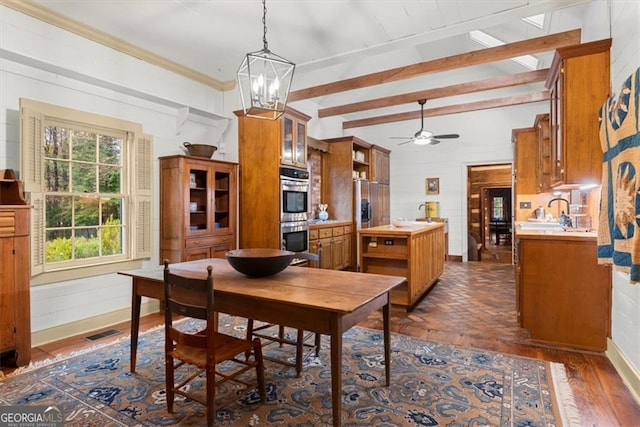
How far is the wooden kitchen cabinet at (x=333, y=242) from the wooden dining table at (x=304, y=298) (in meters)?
2.70

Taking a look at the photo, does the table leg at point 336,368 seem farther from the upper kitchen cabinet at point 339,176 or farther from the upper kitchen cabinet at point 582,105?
the upper kitchen cabinet at point 339,176

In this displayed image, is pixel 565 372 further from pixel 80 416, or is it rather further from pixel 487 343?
pixel 80 416

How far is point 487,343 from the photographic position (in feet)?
10.1

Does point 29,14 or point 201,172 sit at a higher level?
point 29,14

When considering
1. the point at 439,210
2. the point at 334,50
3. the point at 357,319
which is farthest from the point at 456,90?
the point at 357,319

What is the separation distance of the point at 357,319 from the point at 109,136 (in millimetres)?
3437

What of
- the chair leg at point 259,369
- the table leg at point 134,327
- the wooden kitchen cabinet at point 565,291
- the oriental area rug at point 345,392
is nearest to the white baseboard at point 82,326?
the oriental area rug at point 345,392

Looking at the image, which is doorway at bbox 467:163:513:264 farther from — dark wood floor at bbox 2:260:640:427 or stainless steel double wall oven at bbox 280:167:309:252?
stainless steel double wall oven at bbox 280:167:309:252

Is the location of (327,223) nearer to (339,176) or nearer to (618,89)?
(339,176)

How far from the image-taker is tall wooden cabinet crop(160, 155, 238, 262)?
13.2ft

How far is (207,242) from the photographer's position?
169 inches

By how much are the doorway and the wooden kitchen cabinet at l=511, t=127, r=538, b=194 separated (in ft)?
5.61

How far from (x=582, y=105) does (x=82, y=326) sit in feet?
16.1

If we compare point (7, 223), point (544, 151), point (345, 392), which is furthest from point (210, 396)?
point (544, 151)
